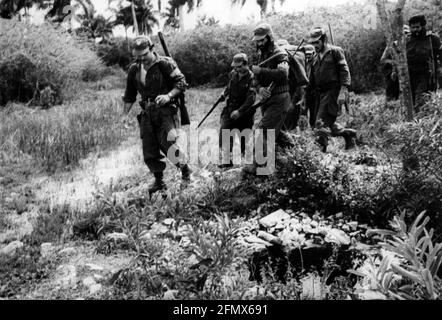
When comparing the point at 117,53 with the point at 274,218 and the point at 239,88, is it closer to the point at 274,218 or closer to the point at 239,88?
the point at 239,88

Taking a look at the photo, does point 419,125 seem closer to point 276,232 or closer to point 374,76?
point 276,232

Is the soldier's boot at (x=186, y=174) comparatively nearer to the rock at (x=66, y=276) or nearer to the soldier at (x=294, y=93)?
the soldier at (x=294, y=93)

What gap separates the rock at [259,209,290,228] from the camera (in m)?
4.24

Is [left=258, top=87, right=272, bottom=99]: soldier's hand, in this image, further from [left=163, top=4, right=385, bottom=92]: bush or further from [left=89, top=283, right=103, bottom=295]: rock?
[left=163, top=4, right=385, bottom=92]: bush

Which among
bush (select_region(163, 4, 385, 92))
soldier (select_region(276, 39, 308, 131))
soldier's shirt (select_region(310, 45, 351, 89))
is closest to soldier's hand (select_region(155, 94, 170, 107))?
soldier (select_region(276, 39, 308, 131))

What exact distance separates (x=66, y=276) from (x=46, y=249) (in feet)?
2.00

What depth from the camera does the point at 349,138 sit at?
653cm

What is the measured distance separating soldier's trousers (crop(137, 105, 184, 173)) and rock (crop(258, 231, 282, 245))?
1.78 m

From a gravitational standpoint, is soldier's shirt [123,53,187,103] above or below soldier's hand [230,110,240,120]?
above

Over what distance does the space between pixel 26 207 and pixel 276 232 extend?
3.19m

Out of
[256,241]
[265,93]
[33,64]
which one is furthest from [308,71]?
[33,64]

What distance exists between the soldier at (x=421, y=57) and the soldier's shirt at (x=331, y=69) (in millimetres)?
1141

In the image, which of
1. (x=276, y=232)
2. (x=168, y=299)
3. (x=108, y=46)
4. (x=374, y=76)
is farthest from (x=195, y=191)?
(x=108, y=46)

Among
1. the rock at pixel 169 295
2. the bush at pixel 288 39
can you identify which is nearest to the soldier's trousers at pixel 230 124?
the rock at pixel 169 295
